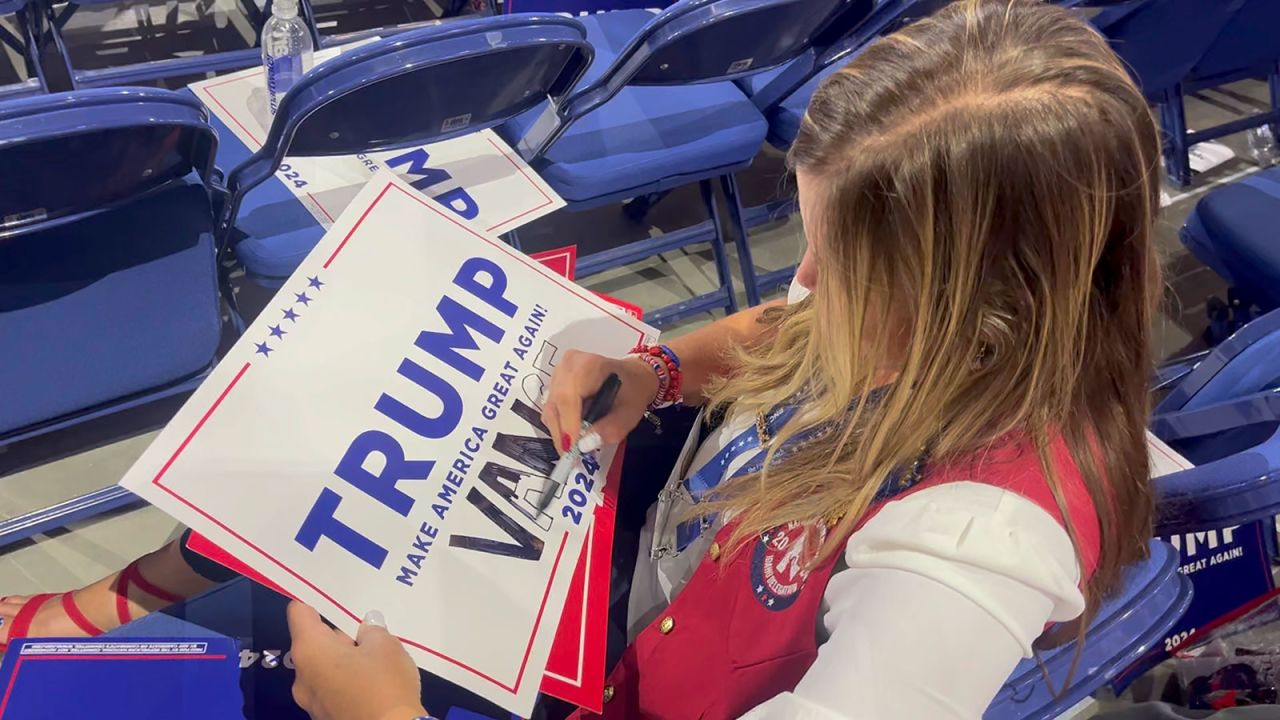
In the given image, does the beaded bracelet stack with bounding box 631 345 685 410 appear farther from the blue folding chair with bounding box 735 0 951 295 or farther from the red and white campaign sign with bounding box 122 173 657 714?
the blue folding chair with bounding box 735 0 951 295

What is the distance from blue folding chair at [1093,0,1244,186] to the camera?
6.18 feet

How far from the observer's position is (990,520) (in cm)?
64

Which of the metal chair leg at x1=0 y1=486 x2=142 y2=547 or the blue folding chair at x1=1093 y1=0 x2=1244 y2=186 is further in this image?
the blue folding chair at x1=1093 y1=0 x2=1244 y2=186

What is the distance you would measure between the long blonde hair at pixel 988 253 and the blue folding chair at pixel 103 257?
2.54 feet

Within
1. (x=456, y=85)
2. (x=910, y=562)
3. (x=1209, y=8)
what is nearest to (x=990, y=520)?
(x=910, y=562)

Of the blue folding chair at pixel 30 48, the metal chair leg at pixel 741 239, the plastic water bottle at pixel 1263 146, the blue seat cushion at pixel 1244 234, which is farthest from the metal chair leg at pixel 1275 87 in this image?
the blue folding chair at pixel 30 48

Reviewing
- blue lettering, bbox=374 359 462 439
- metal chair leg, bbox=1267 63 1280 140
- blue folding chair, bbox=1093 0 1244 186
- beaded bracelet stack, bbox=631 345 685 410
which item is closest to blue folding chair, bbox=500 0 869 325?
beaded bracelet stack, bbox=631 345 685 410

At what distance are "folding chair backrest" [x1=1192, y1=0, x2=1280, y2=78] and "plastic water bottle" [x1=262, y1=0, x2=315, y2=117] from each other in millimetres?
2021

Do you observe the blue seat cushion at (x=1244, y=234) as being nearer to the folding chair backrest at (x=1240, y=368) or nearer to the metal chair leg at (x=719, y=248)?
the folding chair backrest at (x=1240, y=368)

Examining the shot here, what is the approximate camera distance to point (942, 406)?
0.73 metres

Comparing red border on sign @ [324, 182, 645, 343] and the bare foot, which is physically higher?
red border on sign @ [324, 182, 645, 343]

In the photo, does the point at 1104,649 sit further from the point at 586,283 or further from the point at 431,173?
the point at 586,283

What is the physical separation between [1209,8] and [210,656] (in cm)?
220

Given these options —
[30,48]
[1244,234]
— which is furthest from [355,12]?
[1244,234]
